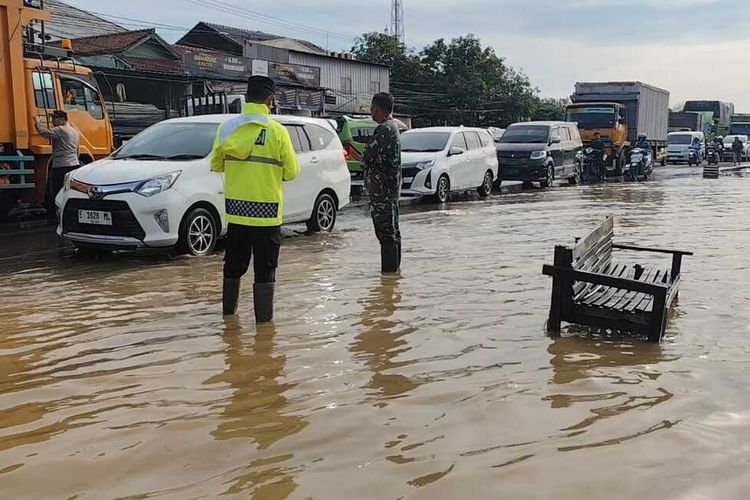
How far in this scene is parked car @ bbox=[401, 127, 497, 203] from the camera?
15.6 meters

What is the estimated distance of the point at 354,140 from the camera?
18781mm

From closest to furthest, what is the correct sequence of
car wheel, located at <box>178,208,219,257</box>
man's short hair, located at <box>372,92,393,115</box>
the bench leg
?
the bench leg → man's short hair, located at <box>372,92,393,115</box> → car wheel, located at <box>178,208,219,257</box>

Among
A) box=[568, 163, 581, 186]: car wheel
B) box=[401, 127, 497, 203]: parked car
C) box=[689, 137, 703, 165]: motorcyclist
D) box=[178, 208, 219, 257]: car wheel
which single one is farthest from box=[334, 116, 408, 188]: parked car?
box=[689, 137, 703, 165]: motorcyclist

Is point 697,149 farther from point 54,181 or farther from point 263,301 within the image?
point 263,301

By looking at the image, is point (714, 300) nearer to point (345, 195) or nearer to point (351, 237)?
point (351, 237)

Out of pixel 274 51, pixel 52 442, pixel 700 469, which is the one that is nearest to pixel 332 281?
pixel 52 442

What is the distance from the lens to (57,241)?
9.83 m

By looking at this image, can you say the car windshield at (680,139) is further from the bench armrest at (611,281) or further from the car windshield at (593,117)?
the bench armrest at (611,281)

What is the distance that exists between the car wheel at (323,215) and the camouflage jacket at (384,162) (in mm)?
3037

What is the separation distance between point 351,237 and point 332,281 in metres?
3.25

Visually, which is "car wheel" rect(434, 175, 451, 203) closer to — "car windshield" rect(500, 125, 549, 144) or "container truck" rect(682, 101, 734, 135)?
"car windshield" rect(500, 125, 549, 144)

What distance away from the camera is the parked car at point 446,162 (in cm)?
1555

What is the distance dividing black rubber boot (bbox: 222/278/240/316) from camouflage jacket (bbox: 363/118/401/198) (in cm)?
224

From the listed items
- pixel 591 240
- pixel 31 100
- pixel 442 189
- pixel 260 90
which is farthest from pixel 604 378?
pixel 442 189
